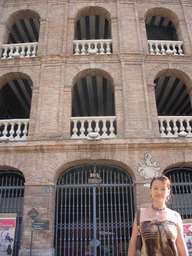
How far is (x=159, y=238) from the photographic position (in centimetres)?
201

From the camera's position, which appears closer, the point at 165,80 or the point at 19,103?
the point at 165,80

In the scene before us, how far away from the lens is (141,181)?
7352 millimetres

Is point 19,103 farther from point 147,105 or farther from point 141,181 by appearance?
point 141,181

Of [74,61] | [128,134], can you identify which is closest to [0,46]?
[74,61]

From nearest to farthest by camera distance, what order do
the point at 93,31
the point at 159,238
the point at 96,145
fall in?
the point at 159,238
the point at 96,145
the point at 93,31

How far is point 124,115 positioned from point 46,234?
445cm

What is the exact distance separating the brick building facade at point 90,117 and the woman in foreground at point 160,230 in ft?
17.1

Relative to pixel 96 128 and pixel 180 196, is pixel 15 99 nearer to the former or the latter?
pixel 96 128

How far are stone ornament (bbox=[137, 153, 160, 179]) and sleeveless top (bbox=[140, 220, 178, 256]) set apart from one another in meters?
5.40

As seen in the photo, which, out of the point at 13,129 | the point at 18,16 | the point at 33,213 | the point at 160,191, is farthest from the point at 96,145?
the point at 18,16

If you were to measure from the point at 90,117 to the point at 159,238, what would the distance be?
664 cm

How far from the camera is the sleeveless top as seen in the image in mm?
1972

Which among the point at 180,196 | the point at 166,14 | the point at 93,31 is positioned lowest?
the point at 180,196

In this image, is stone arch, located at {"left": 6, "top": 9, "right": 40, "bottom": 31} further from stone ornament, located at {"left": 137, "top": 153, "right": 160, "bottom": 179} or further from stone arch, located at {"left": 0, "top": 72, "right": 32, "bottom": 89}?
stone ornament, located at {"left": 137, "top": 153, "right": 160, "bottom": 179}
